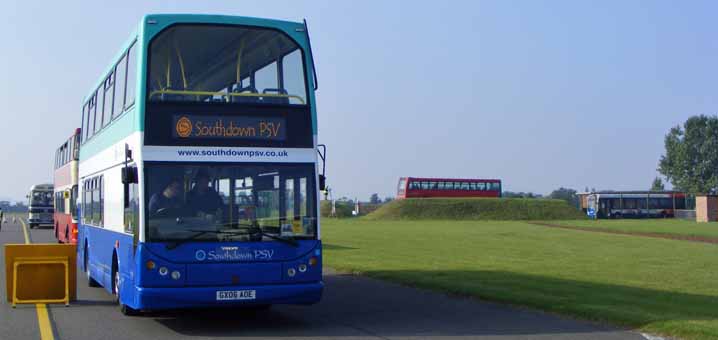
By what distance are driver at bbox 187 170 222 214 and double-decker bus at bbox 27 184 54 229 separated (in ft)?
158

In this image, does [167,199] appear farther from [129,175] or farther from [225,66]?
[225,66]

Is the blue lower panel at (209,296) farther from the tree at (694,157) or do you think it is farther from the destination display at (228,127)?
the tree at (694,157)

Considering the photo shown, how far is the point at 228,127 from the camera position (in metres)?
11.7

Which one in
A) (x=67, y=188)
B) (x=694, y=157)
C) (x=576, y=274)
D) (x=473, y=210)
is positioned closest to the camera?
(x=576, y=274)

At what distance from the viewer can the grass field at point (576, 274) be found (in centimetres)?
1358

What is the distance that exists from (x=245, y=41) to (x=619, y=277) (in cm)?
1224

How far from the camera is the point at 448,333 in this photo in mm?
11555

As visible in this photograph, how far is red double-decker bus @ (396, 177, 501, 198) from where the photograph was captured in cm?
9731

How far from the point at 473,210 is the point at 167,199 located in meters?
79.5

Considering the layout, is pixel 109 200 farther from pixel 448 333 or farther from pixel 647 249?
pixel 647 249

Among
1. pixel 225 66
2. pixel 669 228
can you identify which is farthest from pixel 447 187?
pixel 225 66

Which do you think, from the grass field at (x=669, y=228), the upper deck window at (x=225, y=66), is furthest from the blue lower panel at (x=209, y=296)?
the grass field at (x=669, y=228)

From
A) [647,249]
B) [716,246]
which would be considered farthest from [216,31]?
[716,246]

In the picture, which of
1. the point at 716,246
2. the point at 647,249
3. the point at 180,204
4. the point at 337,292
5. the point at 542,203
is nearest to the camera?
the point at 180,204
